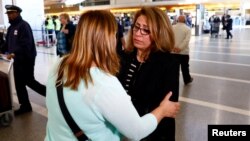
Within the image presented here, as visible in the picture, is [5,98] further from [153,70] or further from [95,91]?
[95,91]

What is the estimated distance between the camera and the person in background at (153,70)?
4.99 ft

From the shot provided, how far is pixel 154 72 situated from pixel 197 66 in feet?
22.1

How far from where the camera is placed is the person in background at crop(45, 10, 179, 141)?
959mm

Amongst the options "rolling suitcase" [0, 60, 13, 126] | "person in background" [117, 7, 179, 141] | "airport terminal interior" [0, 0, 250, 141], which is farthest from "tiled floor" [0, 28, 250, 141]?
"person in background" [117, 7, 179, 141]

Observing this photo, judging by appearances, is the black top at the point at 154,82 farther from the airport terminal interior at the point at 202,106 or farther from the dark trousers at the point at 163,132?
the airport terminal interior at the point at 202,106

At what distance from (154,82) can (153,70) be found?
7cm

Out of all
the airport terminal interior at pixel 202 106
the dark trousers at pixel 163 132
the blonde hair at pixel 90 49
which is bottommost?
the airport terminal interior at pixel 202 106

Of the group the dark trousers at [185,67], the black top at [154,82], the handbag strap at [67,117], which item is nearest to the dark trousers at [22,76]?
the black top at [154,82]

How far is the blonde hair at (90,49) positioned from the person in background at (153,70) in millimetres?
528

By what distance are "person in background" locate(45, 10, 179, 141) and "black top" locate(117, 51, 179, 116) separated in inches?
16.9

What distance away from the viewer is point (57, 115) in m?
1.06

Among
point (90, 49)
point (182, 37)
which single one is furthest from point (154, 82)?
point (182, 37)

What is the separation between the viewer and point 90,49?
3.33ft

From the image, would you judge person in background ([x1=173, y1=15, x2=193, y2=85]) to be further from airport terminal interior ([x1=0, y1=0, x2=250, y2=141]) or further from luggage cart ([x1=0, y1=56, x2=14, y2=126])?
luggage cart ([x1=0, y1=56, x2=14, y2=126])
